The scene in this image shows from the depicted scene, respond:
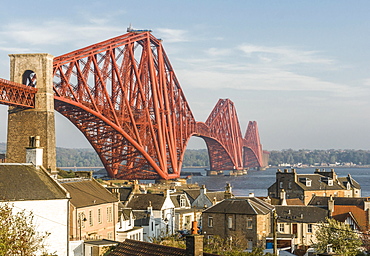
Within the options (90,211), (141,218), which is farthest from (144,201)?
(90,211)

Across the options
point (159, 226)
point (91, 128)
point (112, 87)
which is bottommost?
Result: point (159, 226)

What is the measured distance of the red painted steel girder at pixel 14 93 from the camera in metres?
64.7

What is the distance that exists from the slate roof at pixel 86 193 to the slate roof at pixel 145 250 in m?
12.0

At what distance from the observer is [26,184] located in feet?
111

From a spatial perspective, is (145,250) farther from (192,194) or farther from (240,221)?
(192,194)

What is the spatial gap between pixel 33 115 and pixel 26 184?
116 ft

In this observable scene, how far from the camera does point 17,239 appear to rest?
25.4 m

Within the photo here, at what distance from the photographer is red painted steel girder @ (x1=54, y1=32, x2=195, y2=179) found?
93812 millimetres

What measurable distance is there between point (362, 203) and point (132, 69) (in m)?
68.8

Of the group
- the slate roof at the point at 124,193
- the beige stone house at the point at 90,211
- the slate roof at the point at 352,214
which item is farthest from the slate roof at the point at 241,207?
the slate roof at the point at 124,193

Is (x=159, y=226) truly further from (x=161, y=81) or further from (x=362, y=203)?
(x=161, y=81)

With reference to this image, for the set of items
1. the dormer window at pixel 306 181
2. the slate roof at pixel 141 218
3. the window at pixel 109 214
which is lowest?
the slate roof at pixel 141 218

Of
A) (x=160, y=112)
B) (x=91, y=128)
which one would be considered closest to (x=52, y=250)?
(x=91, y=128)

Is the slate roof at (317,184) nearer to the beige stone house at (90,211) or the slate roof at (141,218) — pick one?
the slate roof at (141,218)
